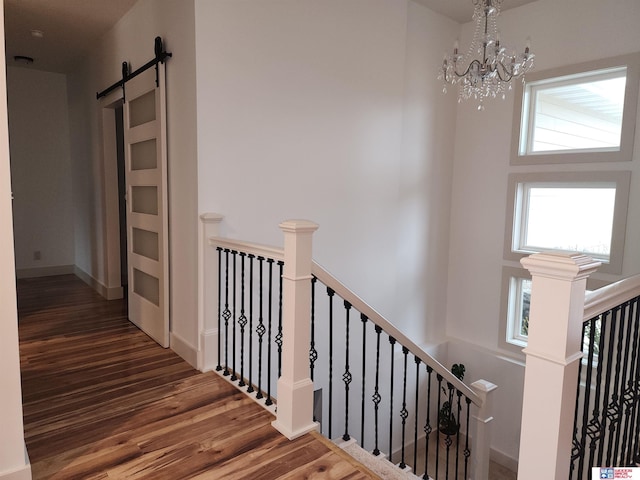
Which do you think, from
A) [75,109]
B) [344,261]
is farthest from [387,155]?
[75,109]

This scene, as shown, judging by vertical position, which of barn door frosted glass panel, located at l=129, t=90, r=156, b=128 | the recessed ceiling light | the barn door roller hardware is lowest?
barn door frosted glass panel, located at l=129, t=90, r=156, b=128

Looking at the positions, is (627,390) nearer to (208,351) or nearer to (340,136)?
(208,351)

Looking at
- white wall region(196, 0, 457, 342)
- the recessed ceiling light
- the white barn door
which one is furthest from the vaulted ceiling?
the white barn door

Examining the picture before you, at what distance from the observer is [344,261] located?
4.35 metres

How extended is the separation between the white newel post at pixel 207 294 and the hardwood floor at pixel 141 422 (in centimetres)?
15

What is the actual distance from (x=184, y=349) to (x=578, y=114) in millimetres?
4389

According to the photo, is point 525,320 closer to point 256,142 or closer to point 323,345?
point 323,345

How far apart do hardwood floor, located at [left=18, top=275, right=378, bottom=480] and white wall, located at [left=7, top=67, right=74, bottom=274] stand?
2.82 m

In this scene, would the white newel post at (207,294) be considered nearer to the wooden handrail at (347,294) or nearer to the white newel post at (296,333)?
the wooden handrail at (347,294)

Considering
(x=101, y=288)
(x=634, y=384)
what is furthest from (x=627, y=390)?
(x=101, y=288)

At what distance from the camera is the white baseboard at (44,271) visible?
6180mm

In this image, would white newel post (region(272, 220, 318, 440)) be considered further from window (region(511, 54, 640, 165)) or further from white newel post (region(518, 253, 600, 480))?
window (region(511, 54, 640, 165))

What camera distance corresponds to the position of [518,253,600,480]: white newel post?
1.33 metres

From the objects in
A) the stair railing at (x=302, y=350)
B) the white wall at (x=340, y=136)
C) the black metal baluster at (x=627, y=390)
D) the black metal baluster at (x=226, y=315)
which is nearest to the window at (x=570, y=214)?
the white wall at (x=340, y=136)
